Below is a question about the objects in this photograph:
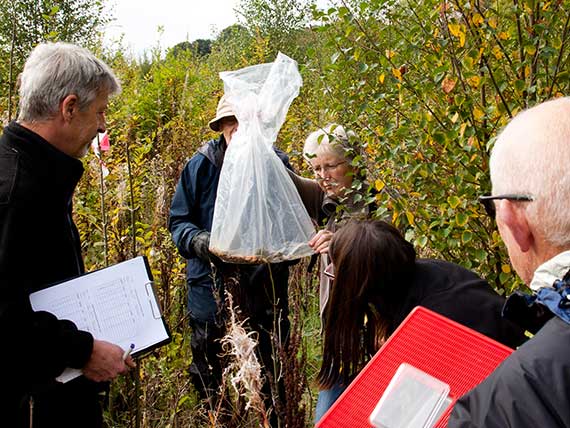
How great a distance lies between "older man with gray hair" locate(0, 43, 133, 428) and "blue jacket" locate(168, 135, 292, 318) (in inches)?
39.9

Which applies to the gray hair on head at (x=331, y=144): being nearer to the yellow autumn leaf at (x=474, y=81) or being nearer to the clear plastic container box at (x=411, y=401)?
the yellow autumn leaf at (x=474, y=81)

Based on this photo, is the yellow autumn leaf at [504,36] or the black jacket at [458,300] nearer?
the black jacket at [458,300]

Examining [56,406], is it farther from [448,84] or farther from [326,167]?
[448,84]

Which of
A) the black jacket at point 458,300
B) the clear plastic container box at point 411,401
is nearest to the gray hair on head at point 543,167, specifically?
the clear plastic container box at point 411,401

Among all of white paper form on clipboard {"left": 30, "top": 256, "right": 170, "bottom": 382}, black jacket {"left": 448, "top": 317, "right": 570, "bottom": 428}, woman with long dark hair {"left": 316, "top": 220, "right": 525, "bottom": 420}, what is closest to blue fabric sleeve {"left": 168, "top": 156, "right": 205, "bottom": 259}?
white paper form on clipboard {"left": 30, "top": 256, "right": 170, "bottom": 382}

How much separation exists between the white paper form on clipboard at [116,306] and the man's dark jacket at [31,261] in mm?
61

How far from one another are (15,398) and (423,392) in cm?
116

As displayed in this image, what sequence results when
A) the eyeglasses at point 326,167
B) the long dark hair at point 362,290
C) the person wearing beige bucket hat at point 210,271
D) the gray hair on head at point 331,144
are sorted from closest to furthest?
the long dark hair at point 362,290 → the gray hair on head at point 331,144 → the eyeglasses at point 326,167 → the person wearing beige bucket hat at point 210,271

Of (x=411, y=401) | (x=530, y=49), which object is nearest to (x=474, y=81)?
(x=530, y=49)

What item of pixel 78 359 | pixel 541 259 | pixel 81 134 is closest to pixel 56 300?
pixel 78 359

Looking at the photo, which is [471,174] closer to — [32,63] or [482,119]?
[482,119]

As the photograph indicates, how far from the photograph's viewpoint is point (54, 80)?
1.73 m

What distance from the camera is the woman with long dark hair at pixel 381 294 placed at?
164 cm

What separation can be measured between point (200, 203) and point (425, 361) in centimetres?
189
